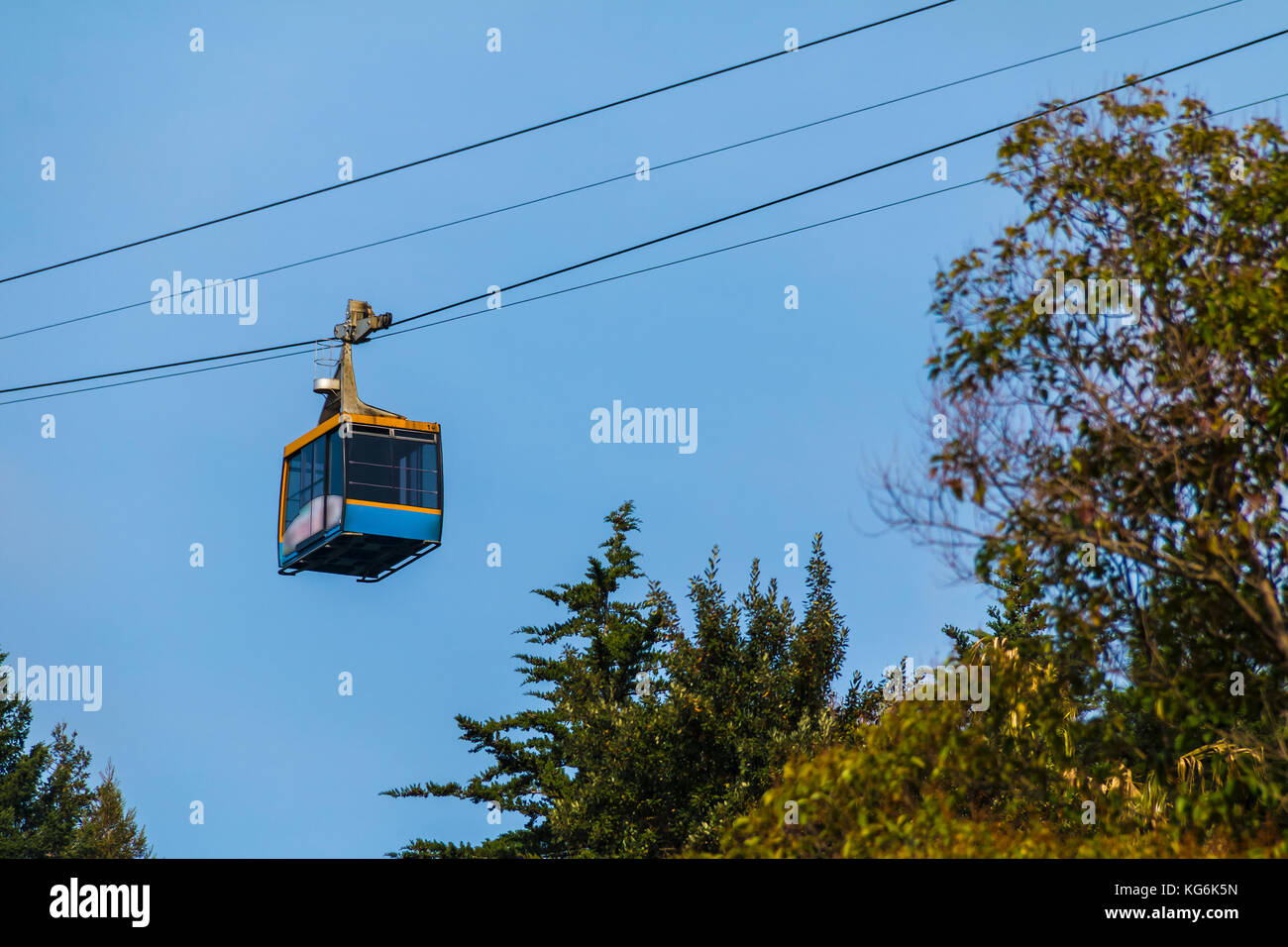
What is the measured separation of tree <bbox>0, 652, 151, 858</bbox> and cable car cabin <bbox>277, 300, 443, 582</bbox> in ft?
176

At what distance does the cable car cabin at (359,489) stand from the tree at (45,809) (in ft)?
176

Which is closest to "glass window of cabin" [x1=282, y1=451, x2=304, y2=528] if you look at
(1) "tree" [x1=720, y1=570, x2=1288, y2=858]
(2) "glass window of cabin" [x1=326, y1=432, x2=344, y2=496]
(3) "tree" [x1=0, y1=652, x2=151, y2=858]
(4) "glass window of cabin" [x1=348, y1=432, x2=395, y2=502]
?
(2) "glass window of cabin" [x1=326, y1=432, x2=344, y2=496]

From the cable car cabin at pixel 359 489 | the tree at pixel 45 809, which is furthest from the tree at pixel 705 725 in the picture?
the tree at pixel 45 809

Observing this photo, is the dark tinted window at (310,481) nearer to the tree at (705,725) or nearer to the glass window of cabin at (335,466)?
the glass window of cabin at (335,466)

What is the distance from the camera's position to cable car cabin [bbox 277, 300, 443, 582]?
1104 inches

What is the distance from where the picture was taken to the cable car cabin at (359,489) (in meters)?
28.0

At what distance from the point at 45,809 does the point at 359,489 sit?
6717cm

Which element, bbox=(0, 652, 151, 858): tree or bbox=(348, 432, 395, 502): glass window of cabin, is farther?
bbox=(0, 652, 151, 858): tree

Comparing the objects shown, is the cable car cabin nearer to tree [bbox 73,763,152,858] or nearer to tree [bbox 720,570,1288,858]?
tree [bbox 720,570,1288,858]

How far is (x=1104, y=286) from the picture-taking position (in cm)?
1565
